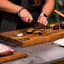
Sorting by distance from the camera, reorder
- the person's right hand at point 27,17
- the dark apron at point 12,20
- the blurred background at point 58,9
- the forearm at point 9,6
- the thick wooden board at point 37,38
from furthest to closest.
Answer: the blurred background at point 58,9 → the dark apron at point 12,20 → the forearm at point 9,6 → the person's right hand at point 27,17 → the thick wooden board at point 37,38

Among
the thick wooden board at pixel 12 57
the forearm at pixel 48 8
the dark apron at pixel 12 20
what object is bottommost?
the thick wooden board at pixel 12 57

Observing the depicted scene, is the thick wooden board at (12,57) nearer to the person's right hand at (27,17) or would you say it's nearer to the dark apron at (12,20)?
the person's right hand at (27,17)

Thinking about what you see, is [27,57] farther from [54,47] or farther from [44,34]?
[44,34]

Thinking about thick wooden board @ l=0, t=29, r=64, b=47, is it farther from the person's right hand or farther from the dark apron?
the dark apron

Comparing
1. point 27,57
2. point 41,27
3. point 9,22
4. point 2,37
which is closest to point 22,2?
point 9,22

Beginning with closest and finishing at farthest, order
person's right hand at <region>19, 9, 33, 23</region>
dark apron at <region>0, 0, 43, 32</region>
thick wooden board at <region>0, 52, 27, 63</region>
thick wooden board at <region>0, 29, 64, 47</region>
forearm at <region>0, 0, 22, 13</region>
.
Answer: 1. thick wooden board at <region>0, 52, 27, 63</region>
2. thick wooden board at <region>0, 29, 64, 47</region>
3. person's right hand at <region>19, 9, 33, 23</region>
4. forearm at <region>0, 0, 22, 13</region>
5. dark apron at <region>0, 0, 43, 32</region>

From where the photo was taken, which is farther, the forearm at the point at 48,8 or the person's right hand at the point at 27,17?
the forearm at the point at 48,8

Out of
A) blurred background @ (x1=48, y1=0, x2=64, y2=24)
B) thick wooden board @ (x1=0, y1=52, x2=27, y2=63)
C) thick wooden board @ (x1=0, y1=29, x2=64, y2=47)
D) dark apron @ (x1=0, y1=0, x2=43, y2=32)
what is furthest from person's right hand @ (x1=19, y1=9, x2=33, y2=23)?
blurred background @ (x1=48, y1=0, x2=64, y2=24)

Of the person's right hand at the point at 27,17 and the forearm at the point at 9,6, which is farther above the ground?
the forearm at the point at 9,6

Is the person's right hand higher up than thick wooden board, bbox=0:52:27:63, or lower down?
higher up

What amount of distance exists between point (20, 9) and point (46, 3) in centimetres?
60

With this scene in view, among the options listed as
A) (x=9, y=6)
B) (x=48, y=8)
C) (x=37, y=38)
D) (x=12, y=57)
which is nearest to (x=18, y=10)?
(x=9, y=6)

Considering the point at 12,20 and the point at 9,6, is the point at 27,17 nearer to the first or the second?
the point at 9,6

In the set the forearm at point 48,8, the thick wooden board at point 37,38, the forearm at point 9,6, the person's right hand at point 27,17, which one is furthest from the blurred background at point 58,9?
the thick wooden board at point 37,38
